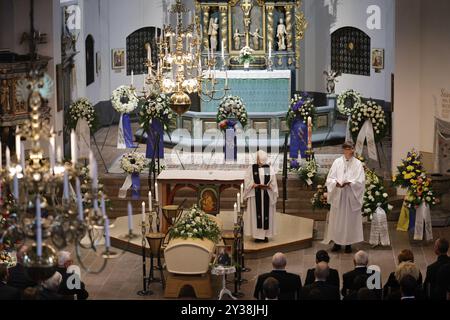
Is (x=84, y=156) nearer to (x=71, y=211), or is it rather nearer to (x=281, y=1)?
(x=281, y=1)

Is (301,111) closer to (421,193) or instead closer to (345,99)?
(345,99)

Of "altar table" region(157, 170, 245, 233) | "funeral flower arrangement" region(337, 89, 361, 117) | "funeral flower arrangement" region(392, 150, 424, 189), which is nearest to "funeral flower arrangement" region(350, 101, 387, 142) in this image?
"funeral flower arrangement" region(337, 89, 361, 117)

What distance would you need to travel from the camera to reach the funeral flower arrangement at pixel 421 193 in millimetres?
18891

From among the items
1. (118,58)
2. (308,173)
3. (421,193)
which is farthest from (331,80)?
(421,193)

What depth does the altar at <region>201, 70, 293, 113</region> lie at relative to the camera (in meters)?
26.8

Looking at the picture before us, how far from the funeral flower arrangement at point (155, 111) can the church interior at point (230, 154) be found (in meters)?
0.04

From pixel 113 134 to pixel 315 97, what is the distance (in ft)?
18.2

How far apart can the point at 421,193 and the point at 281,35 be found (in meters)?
10.6

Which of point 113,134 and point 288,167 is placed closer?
point 288,167

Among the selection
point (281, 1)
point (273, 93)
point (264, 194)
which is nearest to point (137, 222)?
point (264, 194)

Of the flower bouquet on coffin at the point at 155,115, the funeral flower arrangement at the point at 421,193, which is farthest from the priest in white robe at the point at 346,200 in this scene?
the flower bouquet on coffin at the point at 155,115

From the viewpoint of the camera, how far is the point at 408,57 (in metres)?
21.9

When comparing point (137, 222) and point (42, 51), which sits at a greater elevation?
point (42, 51)
